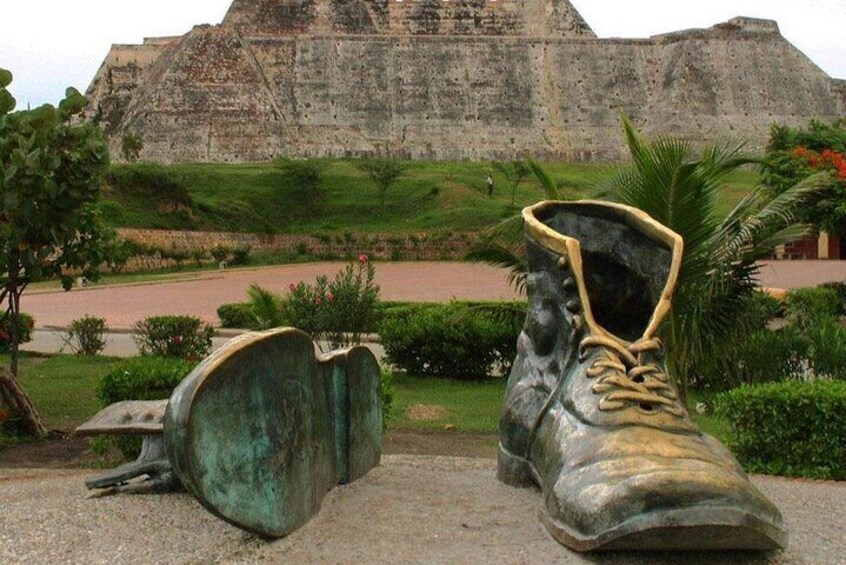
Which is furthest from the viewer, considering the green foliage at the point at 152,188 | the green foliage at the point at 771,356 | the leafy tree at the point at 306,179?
the leafy tree at the point at 306,179

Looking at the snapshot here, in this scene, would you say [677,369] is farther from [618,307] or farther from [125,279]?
[125,279]

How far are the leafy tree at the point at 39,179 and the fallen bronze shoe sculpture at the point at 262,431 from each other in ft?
10.7

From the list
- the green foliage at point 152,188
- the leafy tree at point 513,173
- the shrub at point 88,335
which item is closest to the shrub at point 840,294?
the shrub at point 88,335

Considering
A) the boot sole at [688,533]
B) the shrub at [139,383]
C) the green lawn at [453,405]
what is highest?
the boot sole at [688,533]

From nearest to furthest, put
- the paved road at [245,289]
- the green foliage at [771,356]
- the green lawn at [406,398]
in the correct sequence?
1. the green foliage at [771,356]
2. the green lawn at [406,398]
3. the paved road at [245,289]

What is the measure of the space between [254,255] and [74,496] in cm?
2748

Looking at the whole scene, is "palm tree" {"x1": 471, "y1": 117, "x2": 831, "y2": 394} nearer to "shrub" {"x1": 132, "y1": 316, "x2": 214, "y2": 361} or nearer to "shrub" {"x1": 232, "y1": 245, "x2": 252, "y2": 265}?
"shrub" {"x1": 132, "y1": 316, "x2": 214, "y2": 361}

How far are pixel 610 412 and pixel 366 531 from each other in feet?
2.25

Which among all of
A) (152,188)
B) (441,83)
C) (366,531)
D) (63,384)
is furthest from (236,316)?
(441,83)

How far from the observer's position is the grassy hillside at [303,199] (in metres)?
30.9

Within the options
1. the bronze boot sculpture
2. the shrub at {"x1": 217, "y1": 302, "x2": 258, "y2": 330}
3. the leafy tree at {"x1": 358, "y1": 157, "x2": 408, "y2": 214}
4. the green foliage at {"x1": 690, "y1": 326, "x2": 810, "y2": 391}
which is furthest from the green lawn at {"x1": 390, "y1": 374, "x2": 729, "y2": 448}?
the leafy tree at {"x1": 358, "y1": 157, "x2": 408, "y2": 214}

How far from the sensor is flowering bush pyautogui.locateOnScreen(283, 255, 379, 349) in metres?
10.1

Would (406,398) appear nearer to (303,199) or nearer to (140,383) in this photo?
(140,383)

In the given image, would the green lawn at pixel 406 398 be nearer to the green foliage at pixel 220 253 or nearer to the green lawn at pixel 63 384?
the green lawn at pixel 63 384
